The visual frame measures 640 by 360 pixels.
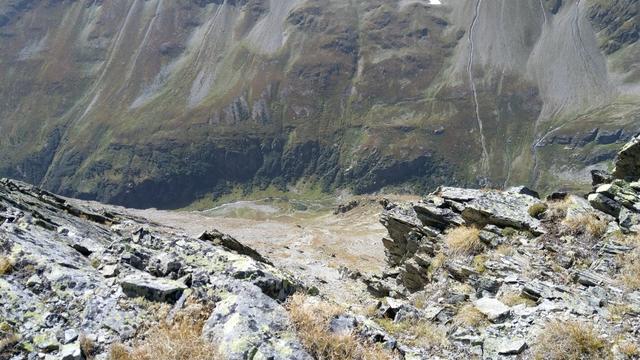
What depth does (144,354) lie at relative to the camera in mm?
10266

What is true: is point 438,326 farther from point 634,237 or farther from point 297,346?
point 634,237

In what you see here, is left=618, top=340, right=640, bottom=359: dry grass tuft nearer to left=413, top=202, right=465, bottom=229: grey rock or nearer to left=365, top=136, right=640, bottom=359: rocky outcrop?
left=365, top=136, right=640, bottom=359: rocky outcrop

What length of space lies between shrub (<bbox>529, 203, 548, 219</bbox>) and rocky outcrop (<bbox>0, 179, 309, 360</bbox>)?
1288 cm

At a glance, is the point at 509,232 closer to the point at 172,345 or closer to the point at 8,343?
the point at 172,345

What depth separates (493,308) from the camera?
50.0ft

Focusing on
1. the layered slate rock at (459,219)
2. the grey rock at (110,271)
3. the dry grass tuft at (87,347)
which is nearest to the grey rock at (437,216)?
the layered slate rock at (459,219)

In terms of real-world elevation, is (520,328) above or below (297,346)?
below

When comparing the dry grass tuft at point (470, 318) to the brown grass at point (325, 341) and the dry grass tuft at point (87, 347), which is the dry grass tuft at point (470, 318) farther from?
the dry grass tuft at point (87, 347)

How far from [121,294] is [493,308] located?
10757 mm

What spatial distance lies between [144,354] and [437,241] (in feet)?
56.4

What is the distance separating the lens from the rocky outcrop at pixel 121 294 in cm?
1063

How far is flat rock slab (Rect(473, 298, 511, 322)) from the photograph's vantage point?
14695 millimetres

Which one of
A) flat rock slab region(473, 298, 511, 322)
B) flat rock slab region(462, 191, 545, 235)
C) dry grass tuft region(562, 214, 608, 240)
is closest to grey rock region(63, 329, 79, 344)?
flat rock slab region(473, 298, 511, 322)

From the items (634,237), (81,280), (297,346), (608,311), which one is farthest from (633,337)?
(81,280)
